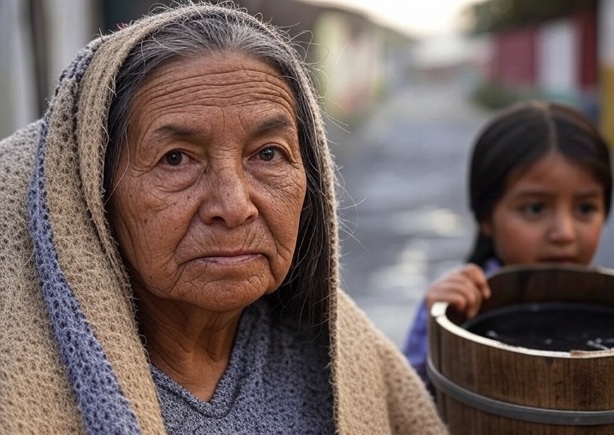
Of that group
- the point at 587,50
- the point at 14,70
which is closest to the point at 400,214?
the point at 14,70

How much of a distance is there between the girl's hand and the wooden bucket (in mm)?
109

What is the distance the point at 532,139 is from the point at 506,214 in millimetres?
250

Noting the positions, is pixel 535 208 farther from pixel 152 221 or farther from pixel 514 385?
pixel 152 221

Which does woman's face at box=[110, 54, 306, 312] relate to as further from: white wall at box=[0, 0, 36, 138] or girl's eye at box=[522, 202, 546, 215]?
white wall at box=[0, 0, 36, 138]

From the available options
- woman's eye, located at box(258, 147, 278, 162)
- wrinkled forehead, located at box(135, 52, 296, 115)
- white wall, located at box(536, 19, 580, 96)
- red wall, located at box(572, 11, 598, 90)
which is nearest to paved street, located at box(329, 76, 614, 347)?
woman's eye, located at box(258, 147, 278, 162)

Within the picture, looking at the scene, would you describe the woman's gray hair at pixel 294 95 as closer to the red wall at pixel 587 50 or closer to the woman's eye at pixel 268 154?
the woman's eye at pixel 268 154

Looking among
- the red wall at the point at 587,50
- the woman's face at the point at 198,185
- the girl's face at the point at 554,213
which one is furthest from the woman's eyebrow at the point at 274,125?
the red wall at the point at 587,50

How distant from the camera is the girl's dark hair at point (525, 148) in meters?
2.72

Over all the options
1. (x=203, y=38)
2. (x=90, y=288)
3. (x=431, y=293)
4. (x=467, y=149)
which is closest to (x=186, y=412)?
(x=90, y=288)

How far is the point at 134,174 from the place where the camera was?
1539 mm

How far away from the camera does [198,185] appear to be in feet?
5.01

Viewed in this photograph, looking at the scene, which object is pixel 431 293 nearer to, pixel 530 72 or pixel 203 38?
pixel 203 38

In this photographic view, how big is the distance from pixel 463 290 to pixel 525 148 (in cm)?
69

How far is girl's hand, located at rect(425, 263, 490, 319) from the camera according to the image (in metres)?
2.23
